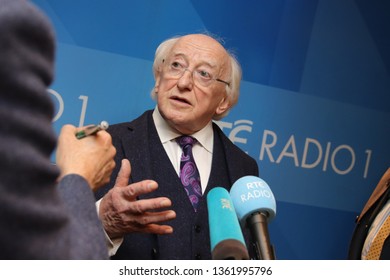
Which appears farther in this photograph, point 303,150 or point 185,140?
point 303,150

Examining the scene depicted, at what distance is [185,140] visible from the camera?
2.74 metres

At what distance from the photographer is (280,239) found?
360 cm

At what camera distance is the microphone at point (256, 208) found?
4.75ft

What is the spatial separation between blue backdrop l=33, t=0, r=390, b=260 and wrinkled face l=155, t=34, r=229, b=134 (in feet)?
1.31

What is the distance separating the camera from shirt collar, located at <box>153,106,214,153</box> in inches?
107

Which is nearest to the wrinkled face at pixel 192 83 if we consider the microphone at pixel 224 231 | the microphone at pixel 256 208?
the microphone at pixel 256 208

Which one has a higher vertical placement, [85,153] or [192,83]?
[192,83]

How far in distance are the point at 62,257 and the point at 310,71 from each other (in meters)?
2.88

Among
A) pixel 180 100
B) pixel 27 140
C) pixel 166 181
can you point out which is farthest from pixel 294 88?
pixel 27 140

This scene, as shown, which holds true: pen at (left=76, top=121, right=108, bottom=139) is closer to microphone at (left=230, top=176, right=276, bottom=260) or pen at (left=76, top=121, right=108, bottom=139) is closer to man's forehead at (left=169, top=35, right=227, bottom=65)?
microphone at (left=230, top=176, right=276, bottom=260)

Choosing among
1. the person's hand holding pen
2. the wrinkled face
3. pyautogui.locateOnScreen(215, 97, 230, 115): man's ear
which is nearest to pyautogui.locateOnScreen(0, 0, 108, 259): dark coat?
the person's hand holding pen

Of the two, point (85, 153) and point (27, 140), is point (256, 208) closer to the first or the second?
point (85, 153)

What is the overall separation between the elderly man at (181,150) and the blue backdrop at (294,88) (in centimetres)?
35

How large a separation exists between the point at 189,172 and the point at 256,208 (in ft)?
3.56
